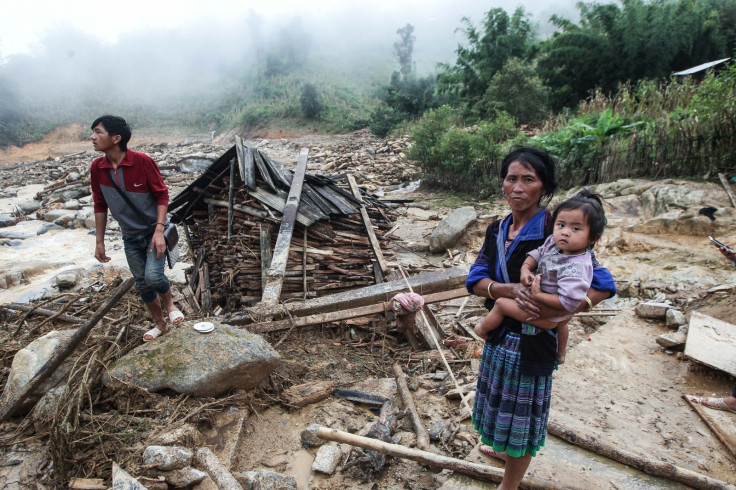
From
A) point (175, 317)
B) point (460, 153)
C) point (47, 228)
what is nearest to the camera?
point (175, 317)

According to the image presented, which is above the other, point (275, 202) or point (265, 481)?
point (275, 202)

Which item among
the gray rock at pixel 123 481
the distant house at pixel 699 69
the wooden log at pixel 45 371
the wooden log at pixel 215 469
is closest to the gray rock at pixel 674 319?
the wooden log at pixel 215 469

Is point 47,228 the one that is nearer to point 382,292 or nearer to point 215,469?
point 382,292

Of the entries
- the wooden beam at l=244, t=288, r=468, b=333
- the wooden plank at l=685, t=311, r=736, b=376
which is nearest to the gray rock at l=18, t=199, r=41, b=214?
the wooden beam at l=244, t=288, r=468, b=333

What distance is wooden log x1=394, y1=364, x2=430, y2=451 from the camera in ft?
8.85

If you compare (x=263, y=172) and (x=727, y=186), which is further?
(x=727, y=186)

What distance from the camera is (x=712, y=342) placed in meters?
3.83

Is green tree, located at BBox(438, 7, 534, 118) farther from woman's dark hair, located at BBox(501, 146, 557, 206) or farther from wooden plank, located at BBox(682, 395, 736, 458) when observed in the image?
woman's dark hair, located at BBox(501, 146, 557, 206)

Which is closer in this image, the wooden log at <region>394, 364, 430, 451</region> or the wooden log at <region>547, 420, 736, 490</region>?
the wooden log at <region>547, 420, 736, 490</region>

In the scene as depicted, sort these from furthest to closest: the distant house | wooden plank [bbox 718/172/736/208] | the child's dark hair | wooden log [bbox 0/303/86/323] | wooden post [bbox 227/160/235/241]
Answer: the distant house
wooden plank [bbox 718/172/736/208]
wooden post [bbox 227/160/235/241]
wooden log [bbox 0/303/86/323]
the child's dark hair

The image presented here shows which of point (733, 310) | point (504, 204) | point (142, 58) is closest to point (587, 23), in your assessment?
point (504, 204)

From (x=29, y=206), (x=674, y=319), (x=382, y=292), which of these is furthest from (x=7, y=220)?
(x=674, y=319)

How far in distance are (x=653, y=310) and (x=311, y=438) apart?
4549 millimetres

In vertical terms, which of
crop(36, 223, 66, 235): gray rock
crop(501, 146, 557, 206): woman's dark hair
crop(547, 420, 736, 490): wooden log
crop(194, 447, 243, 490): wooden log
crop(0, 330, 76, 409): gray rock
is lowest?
crop(36, 223, 66, 235): gray rock
